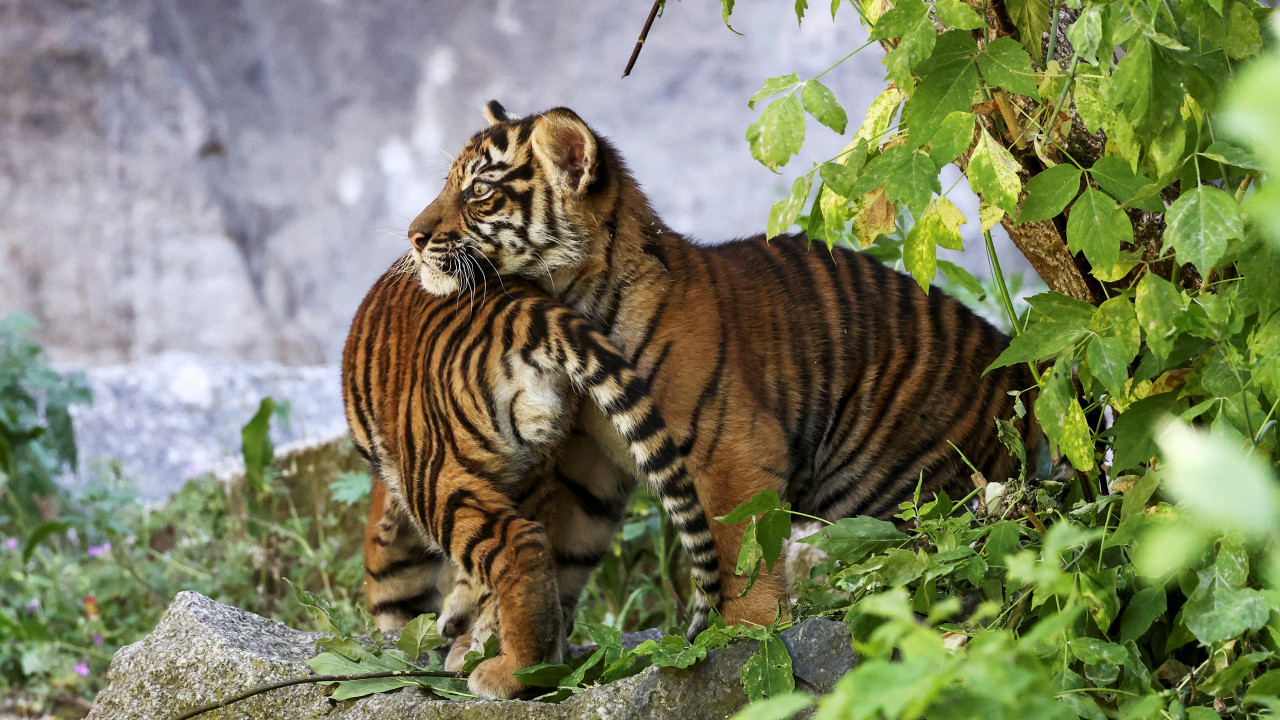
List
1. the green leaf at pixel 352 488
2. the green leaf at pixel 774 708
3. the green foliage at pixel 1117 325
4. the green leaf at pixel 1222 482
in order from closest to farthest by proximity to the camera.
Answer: the green leaf at pixel 1222 482
the green leaf at pixel 774 708
the green foliage at pixel 1117 325
the green leaf at pixel 352 488

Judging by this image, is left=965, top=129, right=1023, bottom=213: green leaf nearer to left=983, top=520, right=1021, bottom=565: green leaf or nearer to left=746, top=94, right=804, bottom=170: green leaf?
left=746, top=94, right=804, bottom=170: green leaf

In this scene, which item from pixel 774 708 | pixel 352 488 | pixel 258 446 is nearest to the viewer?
pixel 774 708

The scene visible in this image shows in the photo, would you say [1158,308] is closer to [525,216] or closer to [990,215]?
[990,215]

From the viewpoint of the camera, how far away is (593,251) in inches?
93.2

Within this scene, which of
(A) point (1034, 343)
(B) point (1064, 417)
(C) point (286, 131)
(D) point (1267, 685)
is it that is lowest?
(D) point (1267, 685)

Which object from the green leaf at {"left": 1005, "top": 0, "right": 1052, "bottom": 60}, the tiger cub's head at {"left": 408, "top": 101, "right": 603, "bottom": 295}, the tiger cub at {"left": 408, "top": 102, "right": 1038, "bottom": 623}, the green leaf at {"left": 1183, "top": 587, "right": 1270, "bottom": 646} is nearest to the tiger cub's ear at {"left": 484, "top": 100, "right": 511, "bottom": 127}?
the tiger cub at {"left": 408, "top": 102, "right": 1038, "bottom": 623}

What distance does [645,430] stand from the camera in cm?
199

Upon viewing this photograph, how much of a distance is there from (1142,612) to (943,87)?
2.60ft

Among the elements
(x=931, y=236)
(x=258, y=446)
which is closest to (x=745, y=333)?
(x=931, y=236)

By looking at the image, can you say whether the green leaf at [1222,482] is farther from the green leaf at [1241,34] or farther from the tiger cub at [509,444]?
the tiger cub at [509,444]

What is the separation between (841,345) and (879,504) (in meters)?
0.38

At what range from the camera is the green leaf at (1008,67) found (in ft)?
5.01

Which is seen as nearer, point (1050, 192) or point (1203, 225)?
point (1203, 225)

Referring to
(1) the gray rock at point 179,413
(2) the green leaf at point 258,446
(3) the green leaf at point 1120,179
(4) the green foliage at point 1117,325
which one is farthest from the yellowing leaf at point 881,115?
(1) the gray rock at point 179,413
